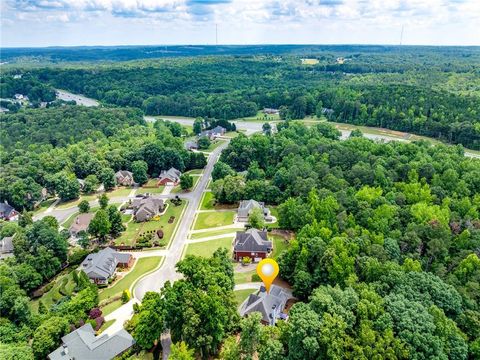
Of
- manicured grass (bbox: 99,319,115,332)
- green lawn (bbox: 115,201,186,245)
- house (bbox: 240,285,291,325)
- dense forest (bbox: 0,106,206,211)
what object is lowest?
green lawn (bbox: 115,201,186,245)

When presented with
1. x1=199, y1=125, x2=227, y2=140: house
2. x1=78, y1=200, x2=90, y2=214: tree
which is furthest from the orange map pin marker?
x1=199, y1=125, x2=227, y2=140: house

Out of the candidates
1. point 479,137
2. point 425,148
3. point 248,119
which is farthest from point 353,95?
point 425,148

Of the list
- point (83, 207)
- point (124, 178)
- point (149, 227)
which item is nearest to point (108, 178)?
point (124, 178)

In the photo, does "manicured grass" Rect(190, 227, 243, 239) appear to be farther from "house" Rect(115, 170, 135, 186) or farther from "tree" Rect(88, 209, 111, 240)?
"house" Rect(115, 170, 135, 186)

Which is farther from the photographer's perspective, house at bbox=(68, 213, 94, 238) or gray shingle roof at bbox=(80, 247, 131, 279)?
house at bbox=(68, 213, 94, 238)

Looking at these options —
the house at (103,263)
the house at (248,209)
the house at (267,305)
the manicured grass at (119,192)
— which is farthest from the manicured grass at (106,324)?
the manicured grass at (119,192)

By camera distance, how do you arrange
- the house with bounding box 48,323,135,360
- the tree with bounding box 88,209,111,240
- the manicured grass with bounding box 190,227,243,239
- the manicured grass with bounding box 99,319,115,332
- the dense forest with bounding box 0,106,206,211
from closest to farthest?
the house with bounding box 48,323,135,360
the manicured grass with bounding box 99,319,115,332
the tree with bounding box 88,209,111,240
the manicured grass with bounding box 190,227,243,239
the dense forest with bounding box 0,106,206,211
